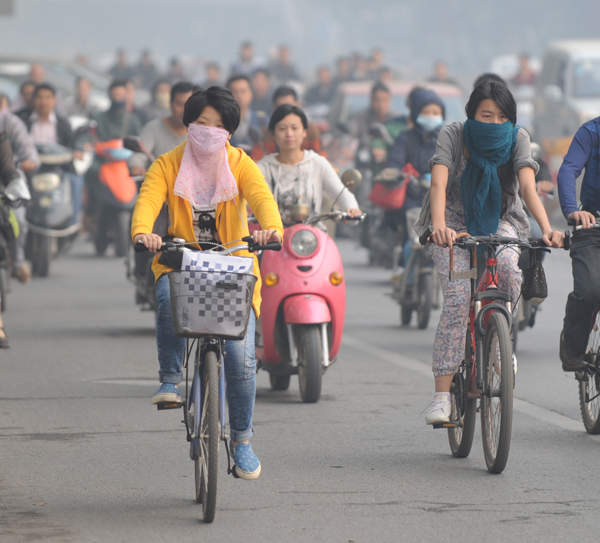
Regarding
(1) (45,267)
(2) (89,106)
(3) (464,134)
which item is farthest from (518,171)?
(2) (89,106)

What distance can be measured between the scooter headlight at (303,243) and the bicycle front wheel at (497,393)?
226 cm

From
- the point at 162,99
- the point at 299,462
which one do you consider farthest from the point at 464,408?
the point at 162,99

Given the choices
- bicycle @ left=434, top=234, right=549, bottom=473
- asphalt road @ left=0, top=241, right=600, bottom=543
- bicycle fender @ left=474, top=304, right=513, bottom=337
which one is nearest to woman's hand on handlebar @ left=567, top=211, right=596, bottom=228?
bicycle @ left=434, top=234, right=549, bottom=473

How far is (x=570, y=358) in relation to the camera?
6.96 meters

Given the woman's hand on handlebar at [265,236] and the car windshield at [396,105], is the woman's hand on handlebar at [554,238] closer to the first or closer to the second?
the woman's hand on handlebar at [265,236]

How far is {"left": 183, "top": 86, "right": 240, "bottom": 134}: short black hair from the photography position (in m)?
5.75

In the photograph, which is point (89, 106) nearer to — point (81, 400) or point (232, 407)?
point (81, 400)

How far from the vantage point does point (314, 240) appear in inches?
322

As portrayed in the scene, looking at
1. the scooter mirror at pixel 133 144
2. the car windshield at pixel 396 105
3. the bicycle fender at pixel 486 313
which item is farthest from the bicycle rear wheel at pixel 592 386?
the car windshield at pixel 396 105

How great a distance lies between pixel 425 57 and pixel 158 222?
58.5m

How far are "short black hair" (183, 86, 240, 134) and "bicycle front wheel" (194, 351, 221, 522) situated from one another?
108 cm

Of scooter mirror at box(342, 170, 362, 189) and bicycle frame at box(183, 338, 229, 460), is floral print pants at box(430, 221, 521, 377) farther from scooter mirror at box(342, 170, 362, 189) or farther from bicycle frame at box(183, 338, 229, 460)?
scooter mirror at box(342, 170, 362, 189)

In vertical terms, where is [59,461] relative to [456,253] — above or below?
below

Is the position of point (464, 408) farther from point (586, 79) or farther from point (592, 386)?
point (586, 79)
